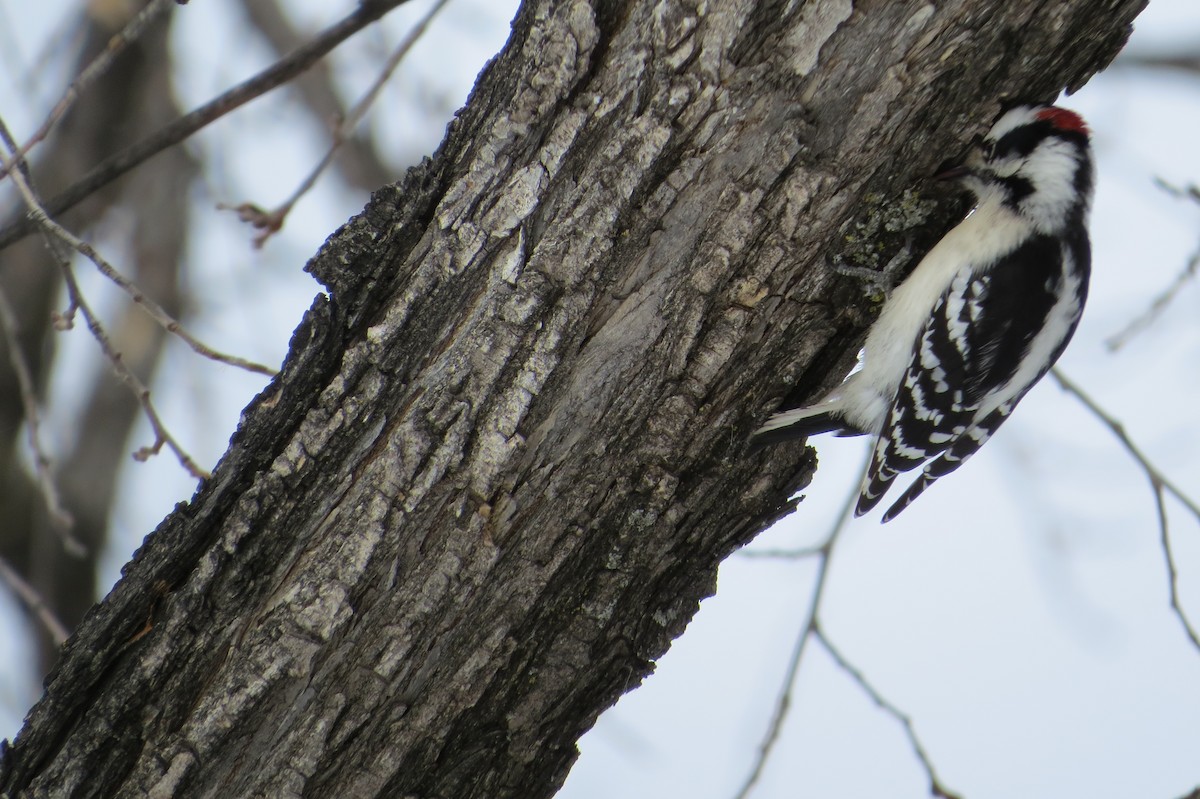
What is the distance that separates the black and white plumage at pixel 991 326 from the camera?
3027mm

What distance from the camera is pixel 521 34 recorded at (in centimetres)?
203

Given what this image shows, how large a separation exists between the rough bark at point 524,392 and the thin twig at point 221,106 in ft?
2.06

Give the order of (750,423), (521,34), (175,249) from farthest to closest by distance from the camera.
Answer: (175,249)
(750,423)
(521,34)

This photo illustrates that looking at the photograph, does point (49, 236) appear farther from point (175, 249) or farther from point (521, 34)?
point (175, 249)

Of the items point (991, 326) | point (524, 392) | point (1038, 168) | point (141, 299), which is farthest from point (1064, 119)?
point (141, 299)

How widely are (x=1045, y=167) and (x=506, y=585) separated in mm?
2142

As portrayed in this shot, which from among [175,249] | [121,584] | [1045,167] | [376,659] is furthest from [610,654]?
[175,249]

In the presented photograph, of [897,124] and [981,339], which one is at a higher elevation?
[981,339]

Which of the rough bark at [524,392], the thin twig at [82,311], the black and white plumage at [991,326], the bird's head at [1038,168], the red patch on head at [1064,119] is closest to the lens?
the rough bark at [524,392]

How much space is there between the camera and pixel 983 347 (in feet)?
10.2

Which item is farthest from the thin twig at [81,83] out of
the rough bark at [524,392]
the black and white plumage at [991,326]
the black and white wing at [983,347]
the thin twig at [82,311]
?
the black and white wing at [983,347]

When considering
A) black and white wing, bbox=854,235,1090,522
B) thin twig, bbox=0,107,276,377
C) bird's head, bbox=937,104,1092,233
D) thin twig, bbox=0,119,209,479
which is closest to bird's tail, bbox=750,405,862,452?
bird's head, bbox=937,104,1092,233

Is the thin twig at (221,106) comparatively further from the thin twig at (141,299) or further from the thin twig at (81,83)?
the thin twig at (141,299)

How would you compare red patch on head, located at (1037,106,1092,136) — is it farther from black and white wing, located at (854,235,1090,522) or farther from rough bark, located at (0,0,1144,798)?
rough bark, located at (0,0,1144,798)
